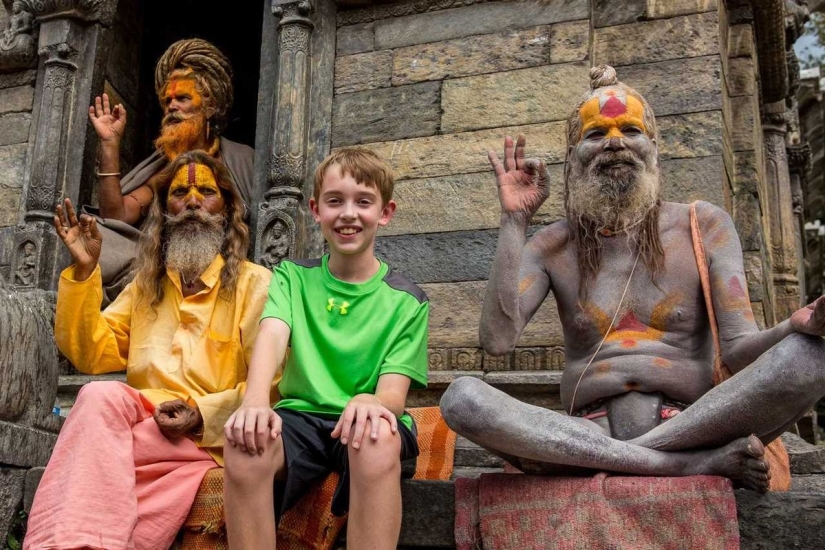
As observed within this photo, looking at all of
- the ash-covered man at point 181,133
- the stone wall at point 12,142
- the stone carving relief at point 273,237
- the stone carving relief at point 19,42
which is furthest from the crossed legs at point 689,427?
the stone carving relief at point 19,42

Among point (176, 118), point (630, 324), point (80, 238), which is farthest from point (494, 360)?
point (176, 118)

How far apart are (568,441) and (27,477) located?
6.46 ft

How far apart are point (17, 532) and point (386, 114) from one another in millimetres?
2949

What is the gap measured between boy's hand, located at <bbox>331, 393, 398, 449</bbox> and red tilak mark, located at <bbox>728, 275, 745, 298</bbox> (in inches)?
47.2

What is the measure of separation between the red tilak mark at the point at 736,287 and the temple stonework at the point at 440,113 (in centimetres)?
147

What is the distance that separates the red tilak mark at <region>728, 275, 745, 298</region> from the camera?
2.97 meters

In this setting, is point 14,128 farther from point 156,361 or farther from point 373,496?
point 373,496

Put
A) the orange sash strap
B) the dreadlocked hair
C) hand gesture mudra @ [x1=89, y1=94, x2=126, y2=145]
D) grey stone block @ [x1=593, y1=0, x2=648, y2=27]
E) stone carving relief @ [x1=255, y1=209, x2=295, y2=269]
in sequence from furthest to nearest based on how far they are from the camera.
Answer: hand gesture mudra @ [x1=89, y1=94, x2=126, y2=145]
stone carving relief @ [x1=255, y1=209, x2=295, y2=269]
grey stone block @ [x1=593, y1=0, x2=648, y2=27]
the dreadlocked hair
the orange sash strap

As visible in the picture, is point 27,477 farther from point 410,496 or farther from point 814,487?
point 814,487

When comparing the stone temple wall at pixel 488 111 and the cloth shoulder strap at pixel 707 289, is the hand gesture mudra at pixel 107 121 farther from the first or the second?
the cloth shoulder strap at pixel 707 289

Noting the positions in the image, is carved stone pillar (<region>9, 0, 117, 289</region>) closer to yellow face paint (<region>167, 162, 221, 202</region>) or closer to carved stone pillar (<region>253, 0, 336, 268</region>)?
carved stone pillar (<region>253, 0, 336, 268</region>)

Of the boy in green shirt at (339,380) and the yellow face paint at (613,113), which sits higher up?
the yellow face paint at (613,113)

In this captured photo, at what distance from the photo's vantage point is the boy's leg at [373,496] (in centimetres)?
255

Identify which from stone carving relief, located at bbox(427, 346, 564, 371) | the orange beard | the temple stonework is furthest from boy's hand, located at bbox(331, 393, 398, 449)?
the orange beard
